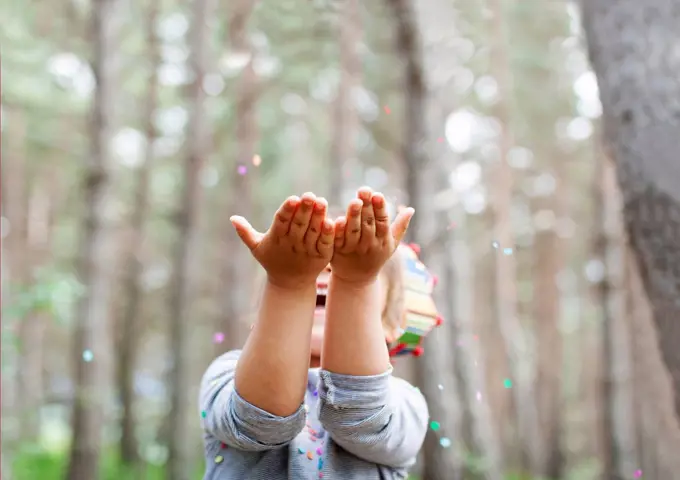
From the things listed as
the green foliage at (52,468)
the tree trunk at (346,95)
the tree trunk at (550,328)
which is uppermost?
the tree trunk at (346,95)

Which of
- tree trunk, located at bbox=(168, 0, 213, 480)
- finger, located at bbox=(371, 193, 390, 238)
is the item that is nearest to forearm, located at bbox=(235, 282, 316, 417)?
finger, located at bbox=(371, 193, 390, 238)

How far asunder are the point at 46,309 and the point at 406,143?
11.4 feet

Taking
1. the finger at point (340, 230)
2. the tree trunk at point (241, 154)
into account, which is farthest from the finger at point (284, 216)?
the tree trunk at point (241, 154)

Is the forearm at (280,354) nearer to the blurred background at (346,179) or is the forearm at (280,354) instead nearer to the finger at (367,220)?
the finger at (367,220)

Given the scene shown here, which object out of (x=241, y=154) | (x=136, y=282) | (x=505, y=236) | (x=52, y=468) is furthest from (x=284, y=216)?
(x=52, y=468)

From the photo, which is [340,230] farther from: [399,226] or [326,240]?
[399,226]

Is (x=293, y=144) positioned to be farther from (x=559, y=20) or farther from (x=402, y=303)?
(x=402, y=303)

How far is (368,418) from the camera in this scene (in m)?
1.73

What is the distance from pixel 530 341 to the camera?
81.5 ft

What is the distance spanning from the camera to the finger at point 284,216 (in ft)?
5.12

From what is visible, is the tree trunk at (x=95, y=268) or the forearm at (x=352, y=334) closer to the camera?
the forearm at (x=352, y=334)

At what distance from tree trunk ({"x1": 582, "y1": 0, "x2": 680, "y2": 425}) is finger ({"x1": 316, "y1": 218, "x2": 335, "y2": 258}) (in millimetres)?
1536

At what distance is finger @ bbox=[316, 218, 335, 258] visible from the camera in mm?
1591

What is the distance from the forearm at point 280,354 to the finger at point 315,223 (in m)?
0.14
